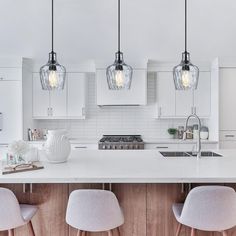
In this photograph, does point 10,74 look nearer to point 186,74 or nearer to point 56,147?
point 56,147

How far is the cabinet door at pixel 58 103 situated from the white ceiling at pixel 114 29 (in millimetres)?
643

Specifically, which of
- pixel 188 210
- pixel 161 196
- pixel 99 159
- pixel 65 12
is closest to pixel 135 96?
pixel 65 12

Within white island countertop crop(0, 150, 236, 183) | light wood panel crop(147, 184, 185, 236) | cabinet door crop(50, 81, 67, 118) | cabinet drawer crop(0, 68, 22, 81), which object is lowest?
light wood panel crop(147, 184, 185, 236)

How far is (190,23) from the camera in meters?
3.77

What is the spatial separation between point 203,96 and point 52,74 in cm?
304

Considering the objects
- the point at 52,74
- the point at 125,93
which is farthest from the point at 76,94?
the point at 52,74

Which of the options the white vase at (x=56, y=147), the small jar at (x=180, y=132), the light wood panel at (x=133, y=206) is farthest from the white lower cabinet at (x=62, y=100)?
the light wood panel at (x=133, y=206)

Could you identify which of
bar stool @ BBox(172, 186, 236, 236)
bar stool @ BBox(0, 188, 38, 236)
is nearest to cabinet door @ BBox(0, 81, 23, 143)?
bar stool @ BBox(0, 188, 38, 236)

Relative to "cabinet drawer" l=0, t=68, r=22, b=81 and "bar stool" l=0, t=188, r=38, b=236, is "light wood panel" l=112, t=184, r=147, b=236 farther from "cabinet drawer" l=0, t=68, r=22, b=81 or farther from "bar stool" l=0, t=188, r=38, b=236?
"cabinet drawer" l=0, t=68, r=22, b=81

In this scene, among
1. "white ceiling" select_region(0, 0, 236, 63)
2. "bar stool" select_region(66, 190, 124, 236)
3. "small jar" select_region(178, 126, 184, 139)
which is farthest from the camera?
"small jar" select_region(178, 126, 184, 139)

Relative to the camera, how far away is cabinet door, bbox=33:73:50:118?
4445 mm

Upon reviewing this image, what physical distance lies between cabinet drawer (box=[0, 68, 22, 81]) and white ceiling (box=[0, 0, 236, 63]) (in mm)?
328

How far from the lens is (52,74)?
237cm

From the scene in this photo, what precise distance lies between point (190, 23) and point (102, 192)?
3.23 meters
